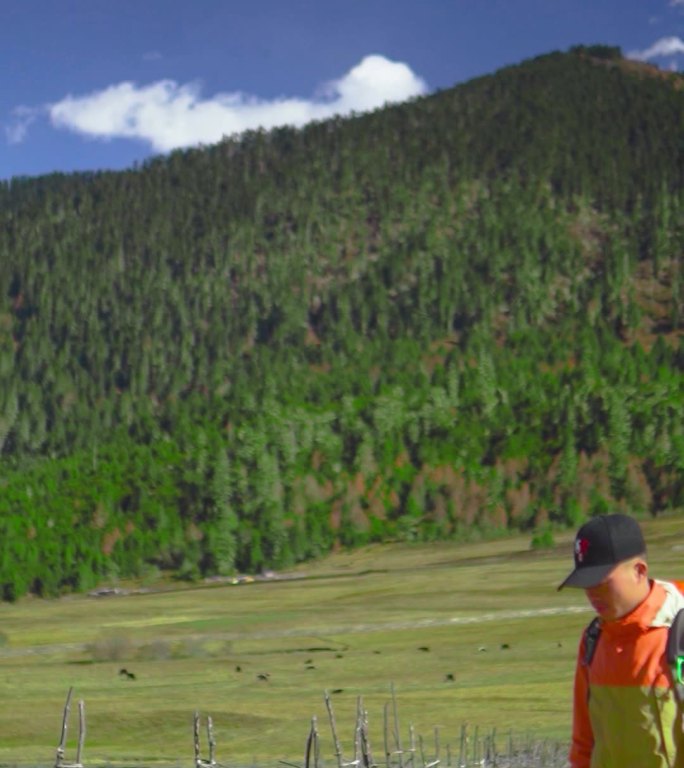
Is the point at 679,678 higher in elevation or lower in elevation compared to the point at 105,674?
higher

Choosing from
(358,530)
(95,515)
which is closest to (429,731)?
(358,530)

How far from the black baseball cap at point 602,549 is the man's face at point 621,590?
5 centimetres

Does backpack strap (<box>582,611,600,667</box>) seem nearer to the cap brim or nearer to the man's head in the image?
the man's head

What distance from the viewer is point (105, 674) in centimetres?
7356

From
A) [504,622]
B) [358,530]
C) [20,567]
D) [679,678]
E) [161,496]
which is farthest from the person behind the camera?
[161,496]

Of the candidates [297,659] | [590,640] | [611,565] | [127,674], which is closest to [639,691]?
[590,640]

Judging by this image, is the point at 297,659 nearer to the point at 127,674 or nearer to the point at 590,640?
the point at 127,674

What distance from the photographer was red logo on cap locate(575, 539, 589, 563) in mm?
8203

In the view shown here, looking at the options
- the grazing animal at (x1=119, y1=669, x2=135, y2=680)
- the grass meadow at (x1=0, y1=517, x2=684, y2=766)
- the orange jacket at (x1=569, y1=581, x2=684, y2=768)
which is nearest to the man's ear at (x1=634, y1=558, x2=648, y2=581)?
the orange jacket at (x1=569, y1=581, x2=684, y2=768)

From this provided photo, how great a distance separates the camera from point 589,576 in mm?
8133

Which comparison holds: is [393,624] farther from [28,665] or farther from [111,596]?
[111,596]

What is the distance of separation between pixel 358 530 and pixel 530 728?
141577 millimetres

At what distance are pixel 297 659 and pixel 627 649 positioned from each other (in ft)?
231

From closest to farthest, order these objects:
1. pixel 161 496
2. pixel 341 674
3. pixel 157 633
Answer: pixel 341 674 < pixel 157 633 < pixel 161 496
